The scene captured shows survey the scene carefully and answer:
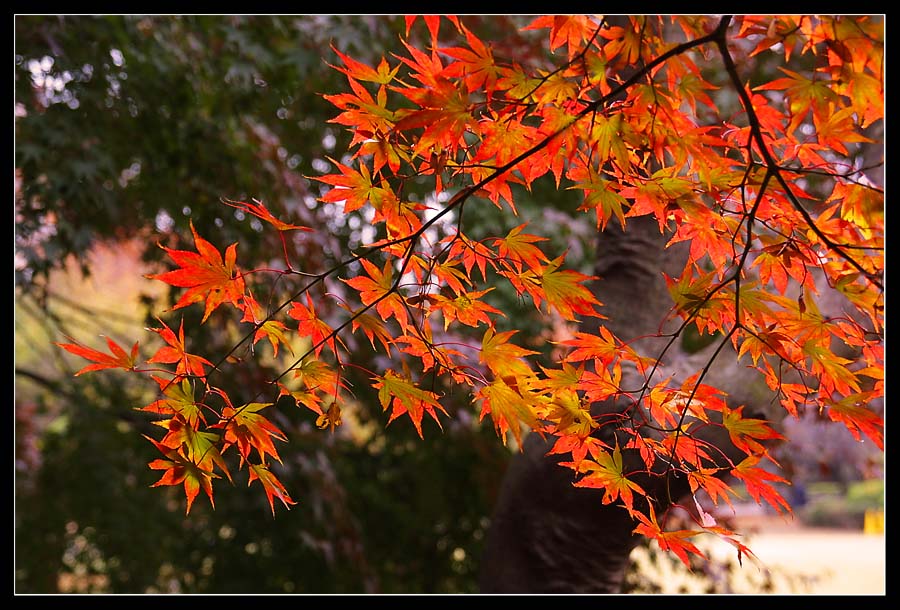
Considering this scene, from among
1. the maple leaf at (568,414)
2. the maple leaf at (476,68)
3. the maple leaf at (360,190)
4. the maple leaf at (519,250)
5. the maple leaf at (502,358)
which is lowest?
the maple leaf at (568,414)

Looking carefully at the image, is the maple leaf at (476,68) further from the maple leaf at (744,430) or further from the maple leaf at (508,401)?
the maple leaf at (744,430)

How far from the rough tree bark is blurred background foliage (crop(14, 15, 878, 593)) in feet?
0.93

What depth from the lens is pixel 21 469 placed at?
3.64 metres

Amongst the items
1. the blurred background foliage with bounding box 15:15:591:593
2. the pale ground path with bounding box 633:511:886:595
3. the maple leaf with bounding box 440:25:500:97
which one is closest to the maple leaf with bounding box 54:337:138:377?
the maple leaf with bounding box 440:25:500:97

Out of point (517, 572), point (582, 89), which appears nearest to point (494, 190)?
point (582, 89)

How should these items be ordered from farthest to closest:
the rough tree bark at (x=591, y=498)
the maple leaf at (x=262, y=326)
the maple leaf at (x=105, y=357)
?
1. the rough tree bark at (x=591, y=498)
2. the maple leaf at (x=262, y=326)
3. the maple leaf at (x=105, y=357)

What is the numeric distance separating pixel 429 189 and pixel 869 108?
93.7 inches

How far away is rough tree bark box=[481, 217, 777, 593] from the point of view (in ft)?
6.08

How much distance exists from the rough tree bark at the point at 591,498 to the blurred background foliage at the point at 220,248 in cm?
28

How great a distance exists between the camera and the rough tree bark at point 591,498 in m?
1.85

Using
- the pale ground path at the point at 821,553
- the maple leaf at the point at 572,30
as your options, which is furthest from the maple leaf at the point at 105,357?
the pale ground path at the point at 821,553

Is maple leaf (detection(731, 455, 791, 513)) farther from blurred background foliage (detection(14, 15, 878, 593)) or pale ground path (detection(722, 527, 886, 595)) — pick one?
pale ground path (detection(722, 527, 886, 595))

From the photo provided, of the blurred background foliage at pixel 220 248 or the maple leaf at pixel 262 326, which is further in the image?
the blurred background foliage at pixel 220 248

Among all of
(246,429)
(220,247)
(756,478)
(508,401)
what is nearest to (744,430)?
(756,478)
